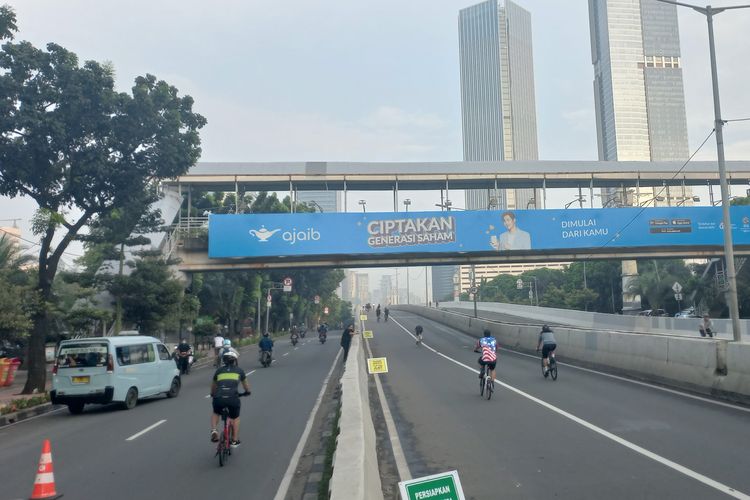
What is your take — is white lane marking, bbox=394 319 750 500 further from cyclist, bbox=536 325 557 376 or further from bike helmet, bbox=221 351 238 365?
bike helmet, bbox=221 351 238 365

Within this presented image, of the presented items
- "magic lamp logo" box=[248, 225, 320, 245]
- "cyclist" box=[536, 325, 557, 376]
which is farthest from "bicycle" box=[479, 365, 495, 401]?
"magic lamp logo" box=[248, 225, 320, 245]

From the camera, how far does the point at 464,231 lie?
1270 inches

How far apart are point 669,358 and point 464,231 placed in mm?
16944

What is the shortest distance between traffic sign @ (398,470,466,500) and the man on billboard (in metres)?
28.9

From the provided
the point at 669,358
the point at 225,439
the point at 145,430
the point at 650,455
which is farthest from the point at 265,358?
the point at 650,455

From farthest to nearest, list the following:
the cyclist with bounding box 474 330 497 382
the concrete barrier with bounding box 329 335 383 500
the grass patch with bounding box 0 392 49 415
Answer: the grass patch with bounding box 0 392 49 415, the cyclist with bounding box 474 330 497 382, the concrete barrier with bounding box 329 335 383 500

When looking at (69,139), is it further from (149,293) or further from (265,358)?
(265,358)

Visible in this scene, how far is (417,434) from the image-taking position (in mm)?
10773

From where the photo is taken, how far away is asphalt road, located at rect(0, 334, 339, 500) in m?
8.01

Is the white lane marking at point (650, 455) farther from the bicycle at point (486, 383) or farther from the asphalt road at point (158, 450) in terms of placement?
the asphalt road at point (158, 450)

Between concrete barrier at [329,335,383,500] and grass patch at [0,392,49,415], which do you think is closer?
concrete barrier at [329,335,383,500]

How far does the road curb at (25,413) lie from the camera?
48.3 feet

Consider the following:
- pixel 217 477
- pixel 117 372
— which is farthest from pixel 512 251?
pixel 217 477

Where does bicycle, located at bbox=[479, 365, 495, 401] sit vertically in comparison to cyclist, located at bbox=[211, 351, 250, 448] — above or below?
below
